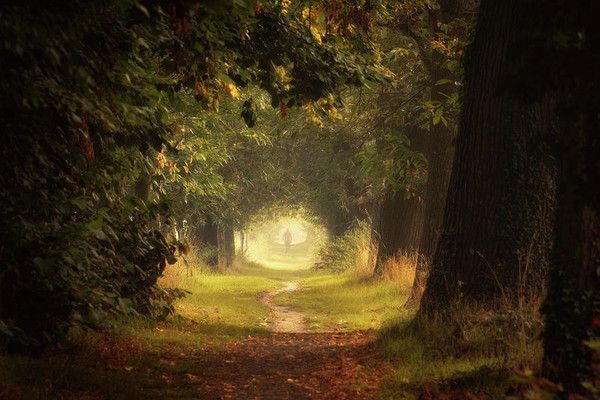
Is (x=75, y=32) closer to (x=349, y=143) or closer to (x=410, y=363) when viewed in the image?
(x=410, y=363)

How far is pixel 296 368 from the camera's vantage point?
311 inches

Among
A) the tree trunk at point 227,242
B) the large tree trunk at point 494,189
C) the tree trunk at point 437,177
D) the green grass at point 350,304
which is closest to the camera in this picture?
the large tree trunk at point 494,189

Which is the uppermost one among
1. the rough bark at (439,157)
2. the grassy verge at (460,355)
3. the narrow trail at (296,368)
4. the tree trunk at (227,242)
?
the rough bark at (439,157)

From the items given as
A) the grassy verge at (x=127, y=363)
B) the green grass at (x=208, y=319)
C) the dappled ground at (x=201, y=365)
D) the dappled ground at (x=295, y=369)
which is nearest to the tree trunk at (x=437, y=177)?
the dappled ground at (x=201, y=365)

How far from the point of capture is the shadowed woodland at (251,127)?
4.35 meters

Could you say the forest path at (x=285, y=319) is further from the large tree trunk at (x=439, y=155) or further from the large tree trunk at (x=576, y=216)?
the large tree trunk at (x=576, y=216)

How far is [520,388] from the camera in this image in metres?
5.08

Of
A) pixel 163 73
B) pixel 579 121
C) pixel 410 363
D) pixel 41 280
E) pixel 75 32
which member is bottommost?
pixel 410 363

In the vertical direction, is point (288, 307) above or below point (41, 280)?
below

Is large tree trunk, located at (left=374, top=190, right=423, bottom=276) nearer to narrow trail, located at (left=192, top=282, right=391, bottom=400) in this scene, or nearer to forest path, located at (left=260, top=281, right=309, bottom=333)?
forest path, located at (left=260, top=281, right=309, bottom=333)

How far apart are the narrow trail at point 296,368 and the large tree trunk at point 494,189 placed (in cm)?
141

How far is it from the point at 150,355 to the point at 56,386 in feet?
7.21

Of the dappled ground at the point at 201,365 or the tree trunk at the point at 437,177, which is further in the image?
the tree trunk at the point at 437,177

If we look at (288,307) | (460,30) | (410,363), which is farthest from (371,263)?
(410,363)
